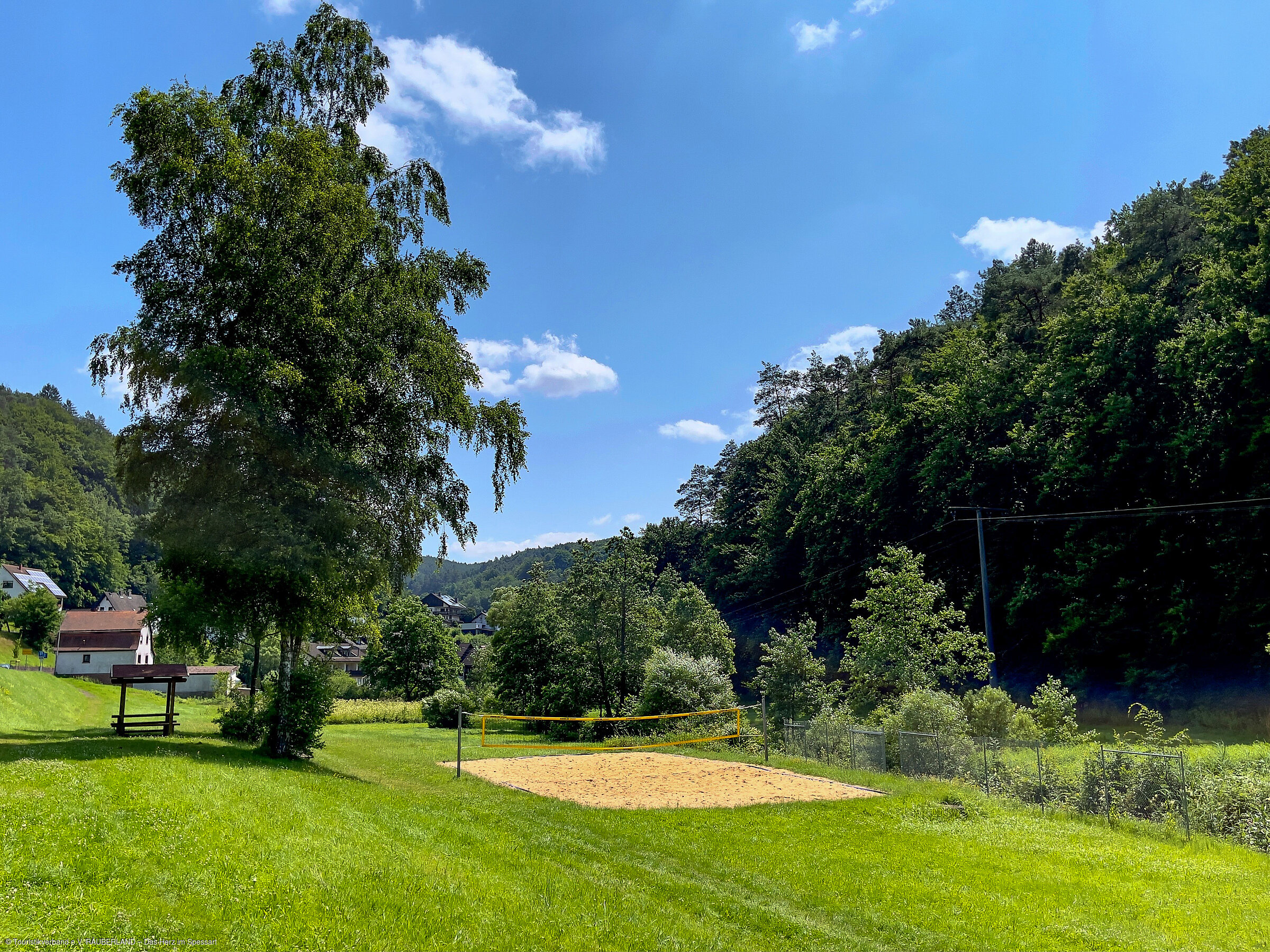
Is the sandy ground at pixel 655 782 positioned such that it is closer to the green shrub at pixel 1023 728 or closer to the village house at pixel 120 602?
the green shrub at pixel 1023 728

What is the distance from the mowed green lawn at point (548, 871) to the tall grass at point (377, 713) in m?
30.7

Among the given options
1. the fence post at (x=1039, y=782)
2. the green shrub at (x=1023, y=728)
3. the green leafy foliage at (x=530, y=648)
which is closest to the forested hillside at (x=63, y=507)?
the green leafy foliage at (x=530, y=648)

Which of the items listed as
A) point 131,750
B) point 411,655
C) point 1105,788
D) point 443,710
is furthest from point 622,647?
point 411,655

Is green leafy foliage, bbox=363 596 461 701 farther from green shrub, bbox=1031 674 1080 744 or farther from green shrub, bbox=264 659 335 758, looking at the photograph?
green shrub, bbox=1031 674 1080 744

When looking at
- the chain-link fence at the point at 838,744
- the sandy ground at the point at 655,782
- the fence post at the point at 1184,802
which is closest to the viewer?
the fence post at the point at 1184,802

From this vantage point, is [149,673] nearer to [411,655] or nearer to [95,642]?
[411,655]

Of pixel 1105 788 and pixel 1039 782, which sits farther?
pixel 1039 782

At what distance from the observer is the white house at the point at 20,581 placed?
322ft

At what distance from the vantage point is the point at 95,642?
233ft

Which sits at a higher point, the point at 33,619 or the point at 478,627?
the point at 33,619

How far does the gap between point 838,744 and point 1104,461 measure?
2164 centimetres

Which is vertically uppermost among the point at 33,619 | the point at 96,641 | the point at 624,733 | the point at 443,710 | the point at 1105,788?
the point at 33,619

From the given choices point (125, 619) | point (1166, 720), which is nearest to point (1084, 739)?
point (1166, 720)

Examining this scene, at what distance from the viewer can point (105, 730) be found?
19.8 metres
